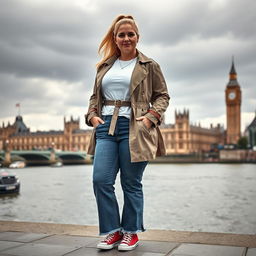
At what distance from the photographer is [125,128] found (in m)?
1.95

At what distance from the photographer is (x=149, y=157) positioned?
1.91 meters

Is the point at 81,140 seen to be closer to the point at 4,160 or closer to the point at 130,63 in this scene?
the point at 4,160

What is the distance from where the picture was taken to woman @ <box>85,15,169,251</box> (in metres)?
1.92

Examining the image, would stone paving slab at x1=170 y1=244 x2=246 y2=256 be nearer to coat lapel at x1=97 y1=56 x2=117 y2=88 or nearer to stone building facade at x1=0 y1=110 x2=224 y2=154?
coat lapel at x1=97 y1=56 x2=117 y2=88

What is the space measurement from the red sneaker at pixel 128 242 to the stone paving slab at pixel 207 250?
0.21 m

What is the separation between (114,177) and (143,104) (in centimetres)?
38

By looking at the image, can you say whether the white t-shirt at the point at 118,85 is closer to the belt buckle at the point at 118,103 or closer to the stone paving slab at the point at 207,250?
the belt buckle at the point at 118,103

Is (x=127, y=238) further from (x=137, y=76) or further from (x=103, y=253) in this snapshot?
(x=137, y=76)

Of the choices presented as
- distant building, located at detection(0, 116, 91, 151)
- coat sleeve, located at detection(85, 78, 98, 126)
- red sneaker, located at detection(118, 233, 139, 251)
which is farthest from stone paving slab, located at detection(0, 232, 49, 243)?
distant building, located at detection(0, 116, 91, 151)

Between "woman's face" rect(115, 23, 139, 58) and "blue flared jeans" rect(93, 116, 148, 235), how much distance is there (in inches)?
13.7

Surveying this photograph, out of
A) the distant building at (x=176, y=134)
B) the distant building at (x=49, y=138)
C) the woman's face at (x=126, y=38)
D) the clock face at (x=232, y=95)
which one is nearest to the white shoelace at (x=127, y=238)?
the woman's face at (x=126, y=38)

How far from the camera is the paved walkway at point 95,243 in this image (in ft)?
5.89

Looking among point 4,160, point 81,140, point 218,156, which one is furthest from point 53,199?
point 81,140

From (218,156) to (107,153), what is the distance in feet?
165
